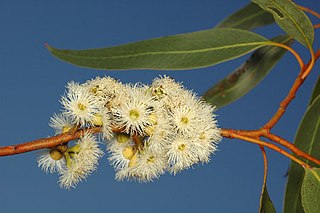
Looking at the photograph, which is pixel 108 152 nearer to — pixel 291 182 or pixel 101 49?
pixel 101 49

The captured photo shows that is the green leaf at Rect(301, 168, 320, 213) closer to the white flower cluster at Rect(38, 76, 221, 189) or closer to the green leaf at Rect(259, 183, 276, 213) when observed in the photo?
the green leaf at Rect(259, 183, 276, 213)

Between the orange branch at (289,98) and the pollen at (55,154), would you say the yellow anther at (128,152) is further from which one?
the orange branch at (289,98)

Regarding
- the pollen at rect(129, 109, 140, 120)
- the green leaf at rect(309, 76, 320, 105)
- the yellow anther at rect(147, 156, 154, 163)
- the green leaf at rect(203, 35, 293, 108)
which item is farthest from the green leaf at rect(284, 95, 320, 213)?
the pollen at rect(129, 109, 140, 120)

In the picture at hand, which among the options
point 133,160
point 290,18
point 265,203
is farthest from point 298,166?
point 133,160

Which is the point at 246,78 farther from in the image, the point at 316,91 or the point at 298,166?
the point at 298,166

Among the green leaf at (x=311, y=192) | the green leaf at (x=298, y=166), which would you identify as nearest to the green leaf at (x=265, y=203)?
the green leaf at (x=311, y=192)

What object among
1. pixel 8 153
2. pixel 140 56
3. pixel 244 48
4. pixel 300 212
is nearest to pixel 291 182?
pixel 300 212
